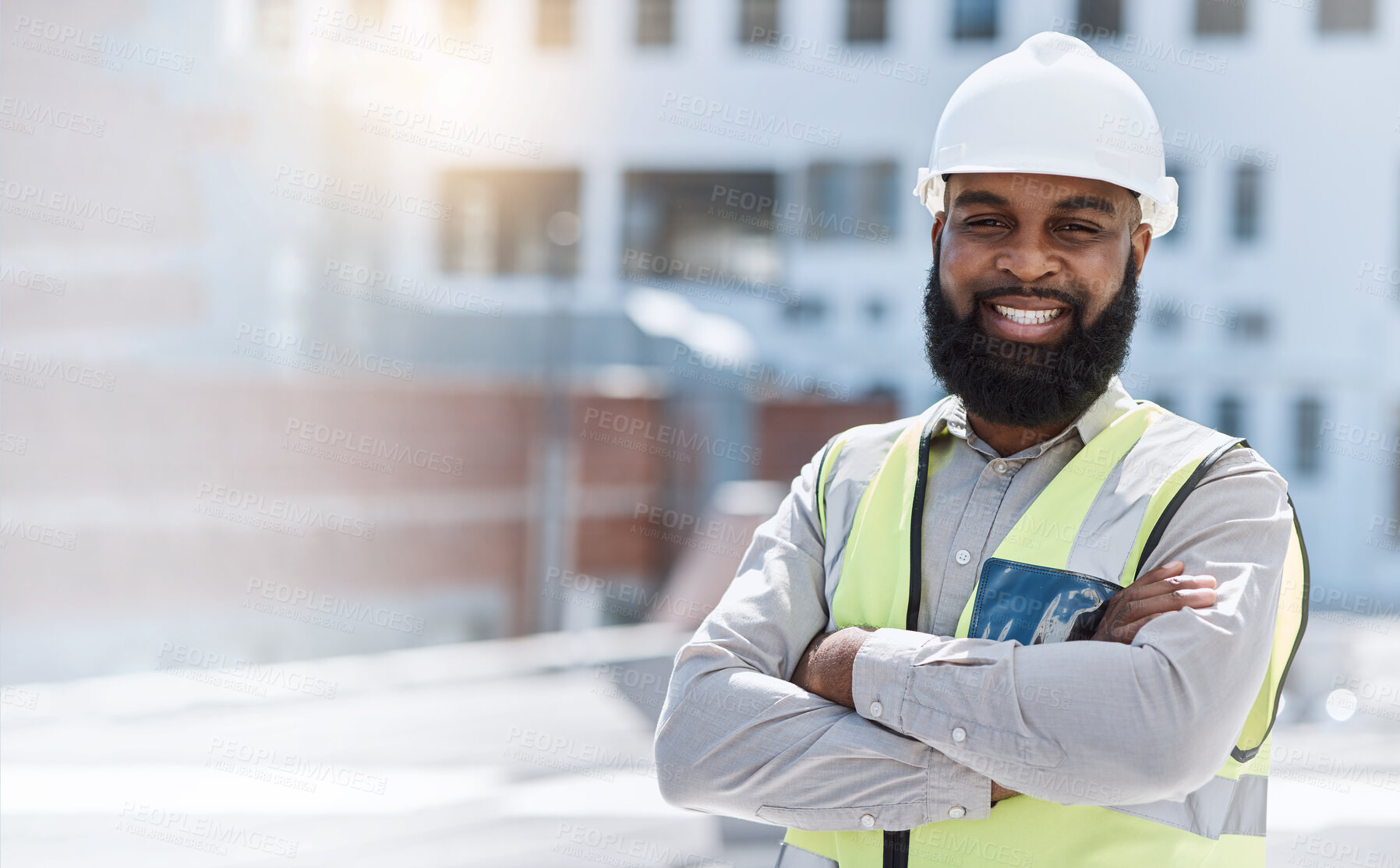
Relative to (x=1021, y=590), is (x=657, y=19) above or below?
above

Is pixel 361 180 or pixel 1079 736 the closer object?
pixel 1079 736

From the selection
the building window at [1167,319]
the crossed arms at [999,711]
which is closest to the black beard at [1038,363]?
the crossed arms at [999,711]

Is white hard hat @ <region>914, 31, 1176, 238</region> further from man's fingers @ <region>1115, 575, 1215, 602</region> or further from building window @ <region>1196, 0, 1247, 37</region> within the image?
building window @ <region>1196, 0, 1247, 37</region>

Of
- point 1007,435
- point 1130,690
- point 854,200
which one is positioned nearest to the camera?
point 1130,690

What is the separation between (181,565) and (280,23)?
9.64 m

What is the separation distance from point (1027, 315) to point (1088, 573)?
0.41 m

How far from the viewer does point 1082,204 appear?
181cm

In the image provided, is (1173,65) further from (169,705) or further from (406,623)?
(169,705)

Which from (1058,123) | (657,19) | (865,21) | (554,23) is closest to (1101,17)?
(865,21)

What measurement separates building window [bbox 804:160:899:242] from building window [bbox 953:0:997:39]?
2716mm

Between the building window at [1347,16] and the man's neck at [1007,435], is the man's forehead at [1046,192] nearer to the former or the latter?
the man's neck at [1007,435]

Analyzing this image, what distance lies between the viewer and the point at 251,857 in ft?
18.3

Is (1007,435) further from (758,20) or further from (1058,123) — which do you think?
(758,20)

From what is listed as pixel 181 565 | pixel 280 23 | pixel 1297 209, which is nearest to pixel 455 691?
pixel 181 565
